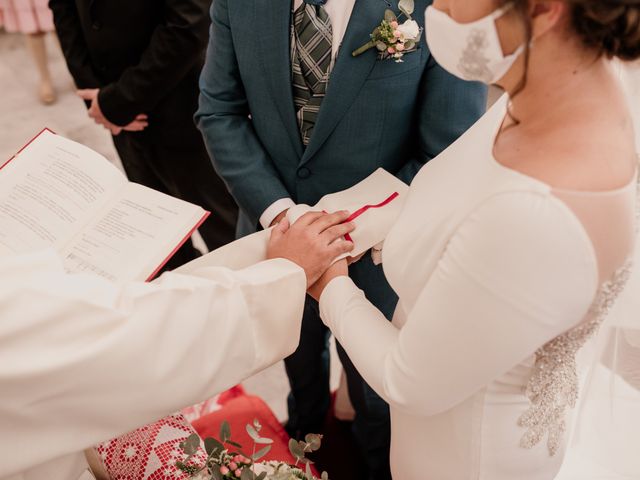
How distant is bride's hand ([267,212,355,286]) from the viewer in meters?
1.37

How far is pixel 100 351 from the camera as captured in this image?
3.35ft

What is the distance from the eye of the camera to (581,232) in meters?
0.86

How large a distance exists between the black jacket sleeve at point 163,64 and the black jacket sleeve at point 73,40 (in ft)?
0.52

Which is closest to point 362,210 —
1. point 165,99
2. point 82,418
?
point 82,418

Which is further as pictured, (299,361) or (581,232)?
(299,361)

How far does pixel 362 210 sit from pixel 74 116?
10.5 ft

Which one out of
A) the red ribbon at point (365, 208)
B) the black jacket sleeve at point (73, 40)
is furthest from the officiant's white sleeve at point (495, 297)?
the black jacket sleeve at point (73, 40)

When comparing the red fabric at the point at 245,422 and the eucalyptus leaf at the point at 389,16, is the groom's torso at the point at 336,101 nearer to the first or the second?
the eucalyptus leaf at the point at 389,16

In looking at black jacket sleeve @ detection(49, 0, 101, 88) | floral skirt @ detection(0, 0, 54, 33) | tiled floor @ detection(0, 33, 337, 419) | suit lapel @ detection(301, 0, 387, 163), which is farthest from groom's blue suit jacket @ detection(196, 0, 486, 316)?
floral skirt @ detection(0, 0, 54, 33)

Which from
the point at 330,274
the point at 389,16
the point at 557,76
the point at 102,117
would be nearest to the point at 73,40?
the point at 102,117

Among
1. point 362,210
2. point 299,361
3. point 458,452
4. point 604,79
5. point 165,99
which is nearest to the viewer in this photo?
point 604,79

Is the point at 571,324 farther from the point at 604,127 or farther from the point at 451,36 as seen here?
the point at 451,36

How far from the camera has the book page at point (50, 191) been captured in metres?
1.34

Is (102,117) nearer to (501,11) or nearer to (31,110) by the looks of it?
(501,11)
